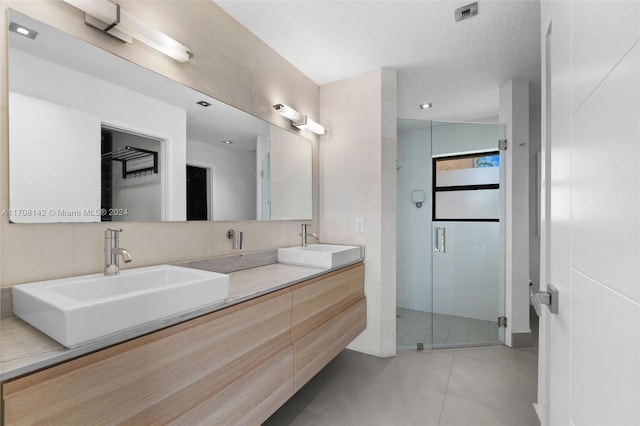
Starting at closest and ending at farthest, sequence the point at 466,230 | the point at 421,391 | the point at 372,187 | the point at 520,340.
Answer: the point at 421,391
the point at 372,187
the point at 520,340
the point at 466,230

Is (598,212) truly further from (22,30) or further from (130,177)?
(22,30)

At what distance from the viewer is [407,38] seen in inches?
81.9

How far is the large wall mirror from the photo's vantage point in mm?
1060

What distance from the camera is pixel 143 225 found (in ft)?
4.56

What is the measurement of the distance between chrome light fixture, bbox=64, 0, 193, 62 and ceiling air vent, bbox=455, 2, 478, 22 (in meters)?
1.62

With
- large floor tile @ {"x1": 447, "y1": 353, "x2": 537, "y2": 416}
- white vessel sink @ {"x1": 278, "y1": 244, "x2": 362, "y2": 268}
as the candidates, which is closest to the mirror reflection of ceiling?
white vessel sink @ {"x1": 278, "y1": 244, "x2": 362, "y2": 268}

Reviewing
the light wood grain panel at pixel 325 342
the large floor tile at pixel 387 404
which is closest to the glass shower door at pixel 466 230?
the large floor tile at pixel 387 404

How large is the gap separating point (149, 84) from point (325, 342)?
1.71m

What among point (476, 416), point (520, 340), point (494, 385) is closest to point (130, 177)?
point (476, 416)

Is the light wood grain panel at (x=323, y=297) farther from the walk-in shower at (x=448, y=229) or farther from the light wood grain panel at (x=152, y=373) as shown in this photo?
the walk-in shower at (x=448, y=229)

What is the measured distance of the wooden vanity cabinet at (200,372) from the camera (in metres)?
0.73

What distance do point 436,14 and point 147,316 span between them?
7.22 ft

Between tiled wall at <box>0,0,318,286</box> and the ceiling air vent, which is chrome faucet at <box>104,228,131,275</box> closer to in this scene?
tiled wall at <box>0,0,318,286</box>

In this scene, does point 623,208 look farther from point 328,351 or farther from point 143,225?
point 328,351
